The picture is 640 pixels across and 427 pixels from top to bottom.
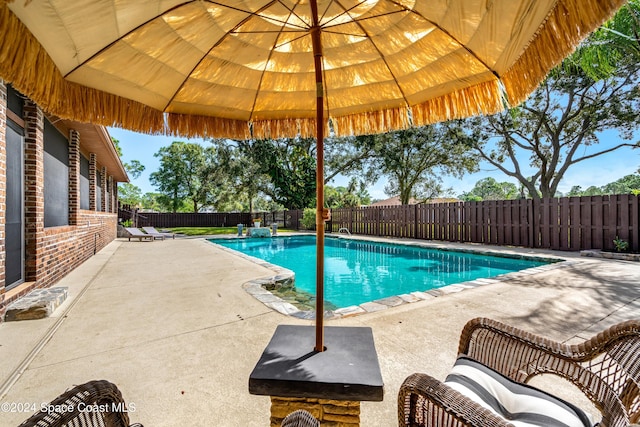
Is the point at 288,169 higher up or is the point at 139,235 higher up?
the point at 288,169

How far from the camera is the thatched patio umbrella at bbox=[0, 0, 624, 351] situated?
1325mm

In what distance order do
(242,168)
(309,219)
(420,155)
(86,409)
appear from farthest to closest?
1. (242,168)
2. (309,219)
3. (420,155)
4. (86,409)

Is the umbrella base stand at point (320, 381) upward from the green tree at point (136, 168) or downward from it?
downward

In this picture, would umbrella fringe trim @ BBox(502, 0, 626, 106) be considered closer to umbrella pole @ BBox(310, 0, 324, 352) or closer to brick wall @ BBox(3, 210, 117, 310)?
umbrella pole @ BBox(310, 0, 324, 352)

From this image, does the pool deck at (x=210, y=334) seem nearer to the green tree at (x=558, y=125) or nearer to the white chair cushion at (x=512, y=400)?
the white chair cushion at (x=512, y=400)

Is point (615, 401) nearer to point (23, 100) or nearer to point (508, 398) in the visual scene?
point (508, 398)

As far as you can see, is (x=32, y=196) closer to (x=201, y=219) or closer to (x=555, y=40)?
(x=555, y=40)

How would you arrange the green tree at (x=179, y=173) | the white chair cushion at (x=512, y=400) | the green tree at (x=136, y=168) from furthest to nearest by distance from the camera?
the green tree at (x=136, y=168) → the green tree at (x=179, y=173) → the white chair cushion at (x=512, y=400)

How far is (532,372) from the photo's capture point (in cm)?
146

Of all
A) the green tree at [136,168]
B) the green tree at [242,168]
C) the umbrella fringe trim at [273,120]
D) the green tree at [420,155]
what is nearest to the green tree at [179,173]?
the green tree at [242,168]

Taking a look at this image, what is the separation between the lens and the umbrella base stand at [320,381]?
4.17ft

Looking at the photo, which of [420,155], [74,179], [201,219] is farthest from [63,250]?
[201,219]

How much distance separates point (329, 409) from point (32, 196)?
4.69 m

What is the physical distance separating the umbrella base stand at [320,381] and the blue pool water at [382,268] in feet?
12.7
